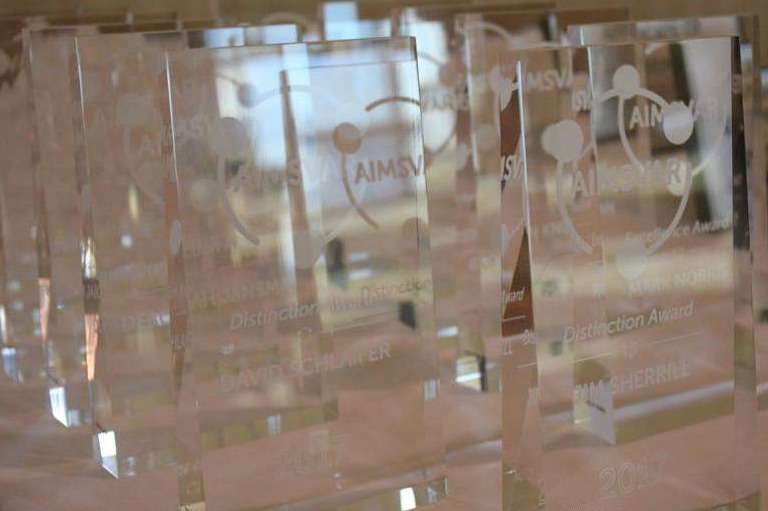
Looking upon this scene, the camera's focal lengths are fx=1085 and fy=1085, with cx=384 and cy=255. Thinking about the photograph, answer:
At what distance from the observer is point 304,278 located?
568mm

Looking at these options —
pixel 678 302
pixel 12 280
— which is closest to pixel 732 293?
pixel 678 302

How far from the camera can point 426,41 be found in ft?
2.82

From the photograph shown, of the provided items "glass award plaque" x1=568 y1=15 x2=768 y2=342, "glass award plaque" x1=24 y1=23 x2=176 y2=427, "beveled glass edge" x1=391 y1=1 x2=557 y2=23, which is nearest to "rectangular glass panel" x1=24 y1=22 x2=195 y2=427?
"glass award plaque" x1=24 y1=23 x2=176 y2=427

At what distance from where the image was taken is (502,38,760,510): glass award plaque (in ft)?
1.63

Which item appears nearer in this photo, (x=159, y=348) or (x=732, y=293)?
(x=732, y=293)

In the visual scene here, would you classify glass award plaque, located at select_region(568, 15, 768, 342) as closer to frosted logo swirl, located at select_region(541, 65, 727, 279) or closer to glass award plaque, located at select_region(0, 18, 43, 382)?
frosted logo swirl, located at select_region(541, 65, 727, 279)

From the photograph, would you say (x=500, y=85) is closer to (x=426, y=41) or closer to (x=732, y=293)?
(x=732, y=293)

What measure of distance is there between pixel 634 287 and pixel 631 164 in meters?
0.06

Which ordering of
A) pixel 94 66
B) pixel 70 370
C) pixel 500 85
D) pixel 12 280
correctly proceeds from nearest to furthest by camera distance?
1. pixel 500 85
2. pixel 94 66
3. pixel 70 370
4. pixel 12 280

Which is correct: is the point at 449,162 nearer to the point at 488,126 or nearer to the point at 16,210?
the point at 488,126

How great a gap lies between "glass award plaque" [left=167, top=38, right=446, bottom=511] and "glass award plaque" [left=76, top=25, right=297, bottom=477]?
0.09m

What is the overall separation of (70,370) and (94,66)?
252mm

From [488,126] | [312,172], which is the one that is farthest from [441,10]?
[312,172]

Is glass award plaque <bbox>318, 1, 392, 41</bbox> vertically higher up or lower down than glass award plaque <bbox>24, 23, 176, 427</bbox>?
higher up
